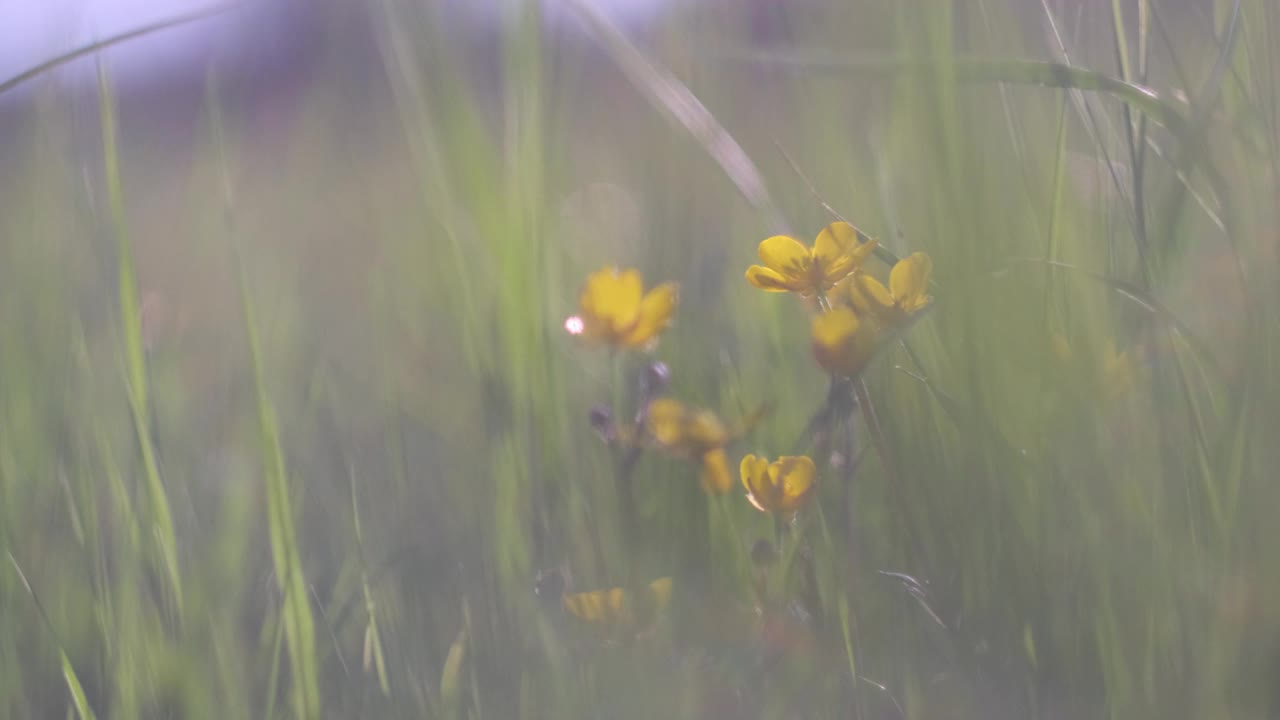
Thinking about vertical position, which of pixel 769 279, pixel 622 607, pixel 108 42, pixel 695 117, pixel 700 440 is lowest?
pixel 622 607

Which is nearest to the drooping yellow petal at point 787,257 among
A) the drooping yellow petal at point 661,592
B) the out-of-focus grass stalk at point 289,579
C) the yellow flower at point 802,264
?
the yellow flower at point 802,264

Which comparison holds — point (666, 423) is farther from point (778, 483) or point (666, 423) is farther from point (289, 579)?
point (289, 579)

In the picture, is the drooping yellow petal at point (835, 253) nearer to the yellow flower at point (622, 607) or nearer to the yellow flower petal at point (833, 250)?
the yellow flower petal at point (833, 250)

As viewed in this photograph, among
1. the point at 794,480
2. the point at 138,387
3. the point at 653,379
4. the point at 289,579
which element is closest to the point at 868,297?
the point at 794,480

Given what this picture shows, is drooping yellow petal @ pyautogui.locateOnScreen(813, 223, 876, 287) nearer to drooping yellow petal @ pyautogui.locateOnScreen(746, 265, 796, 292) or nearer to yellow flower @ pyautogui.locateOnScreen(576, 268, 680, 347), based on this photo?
drooping yellow petal @ pyautogui.locateOnScreen(746, 265, 796, 292)

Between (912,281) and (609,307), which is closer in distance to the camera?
(912,281)

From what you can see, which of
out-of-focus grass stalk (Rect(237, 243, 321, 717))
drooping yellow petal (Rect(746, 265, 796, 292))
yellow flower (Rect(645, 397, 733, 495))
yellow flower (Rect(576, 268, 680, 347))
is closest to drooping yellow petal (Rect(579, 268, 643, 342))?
yellow flower (Rect(576, 268, 680, 347))

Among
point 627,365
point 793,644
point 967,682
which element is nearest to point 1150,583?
point 967,682
